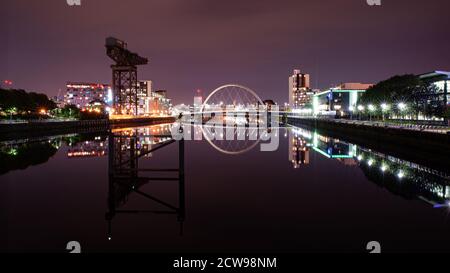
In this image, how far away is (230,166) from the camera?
2130 cm

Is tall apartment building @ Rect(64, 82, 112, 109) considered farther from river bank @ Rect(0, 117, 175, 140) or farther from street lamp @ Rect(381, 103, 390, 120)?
street lamp @ Rect(381, 103, 390, 120)

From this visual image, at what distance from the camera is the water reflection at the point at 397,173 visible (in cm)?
1376

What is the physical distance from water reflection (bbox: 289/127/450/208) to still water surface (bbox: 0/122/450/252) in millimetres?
52

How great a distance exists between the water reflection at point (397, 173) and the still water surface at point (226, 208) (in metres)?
0.05

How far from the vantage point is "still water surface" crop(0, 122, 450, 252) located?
8484 millimetres

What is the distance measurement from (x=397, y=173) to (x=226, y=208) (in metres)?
10.5

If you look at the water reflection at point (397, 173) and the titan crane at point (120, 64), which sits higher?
the titan crane at point (120, 64)

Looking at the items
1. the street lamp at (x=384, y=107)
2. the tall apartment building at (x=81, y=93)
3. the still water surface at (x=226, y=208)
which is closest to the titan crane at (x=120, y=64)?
the street lamp at (x=384, y=107)

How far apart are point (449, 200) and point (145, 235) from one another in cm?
1011

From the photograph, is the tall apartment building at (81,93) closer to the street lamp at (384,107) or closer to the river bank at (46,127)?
the river bank at (46,127)

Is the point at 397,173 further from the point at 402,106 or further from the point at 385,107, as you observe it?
the point at 385,107

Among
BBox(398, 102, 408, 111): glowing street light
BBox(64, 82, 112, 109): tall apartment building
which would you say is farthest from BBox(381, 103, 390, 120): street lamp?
BBox(64, 82, 112, 109): tall apartment building
